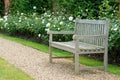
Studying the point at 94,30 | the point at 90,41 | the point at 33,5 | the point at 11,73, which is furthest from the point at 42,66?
the point at 33,5

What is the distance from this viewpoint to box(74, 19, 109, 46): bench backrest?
23.1 ft

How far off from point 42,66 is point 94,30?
4.59 feet

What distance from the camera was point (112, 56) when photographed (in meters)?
8.23

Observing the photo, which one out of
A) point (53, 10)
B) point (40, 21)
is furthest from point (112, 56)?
point (53, 10)

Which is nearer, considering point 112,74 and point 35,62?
point 112,74

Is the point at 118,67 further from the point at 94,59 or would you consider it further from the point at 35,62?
the point at 35,62

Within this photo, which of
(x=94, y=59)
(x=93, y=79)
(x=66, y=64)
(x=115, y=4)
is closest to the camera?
(x=93, y=79)

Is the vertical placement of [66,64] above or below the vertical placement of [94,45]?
below

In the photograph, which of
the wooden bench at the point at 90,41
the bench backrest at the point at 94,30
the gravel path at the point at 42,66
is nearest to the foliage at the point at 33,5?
the gravel path at the point at 42,66

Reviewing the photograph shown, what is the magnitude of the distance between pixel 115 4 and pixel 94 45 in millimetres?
4125

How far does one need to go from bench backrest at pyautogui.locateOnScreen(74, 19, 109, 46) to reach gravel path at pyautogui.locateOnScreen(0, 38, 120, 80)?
26.4 inches

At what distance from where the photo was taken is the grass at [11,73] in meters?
6.36

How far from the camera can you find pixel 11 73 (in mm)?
6805

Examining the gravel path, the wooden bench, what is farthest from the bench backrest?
the gravel path
